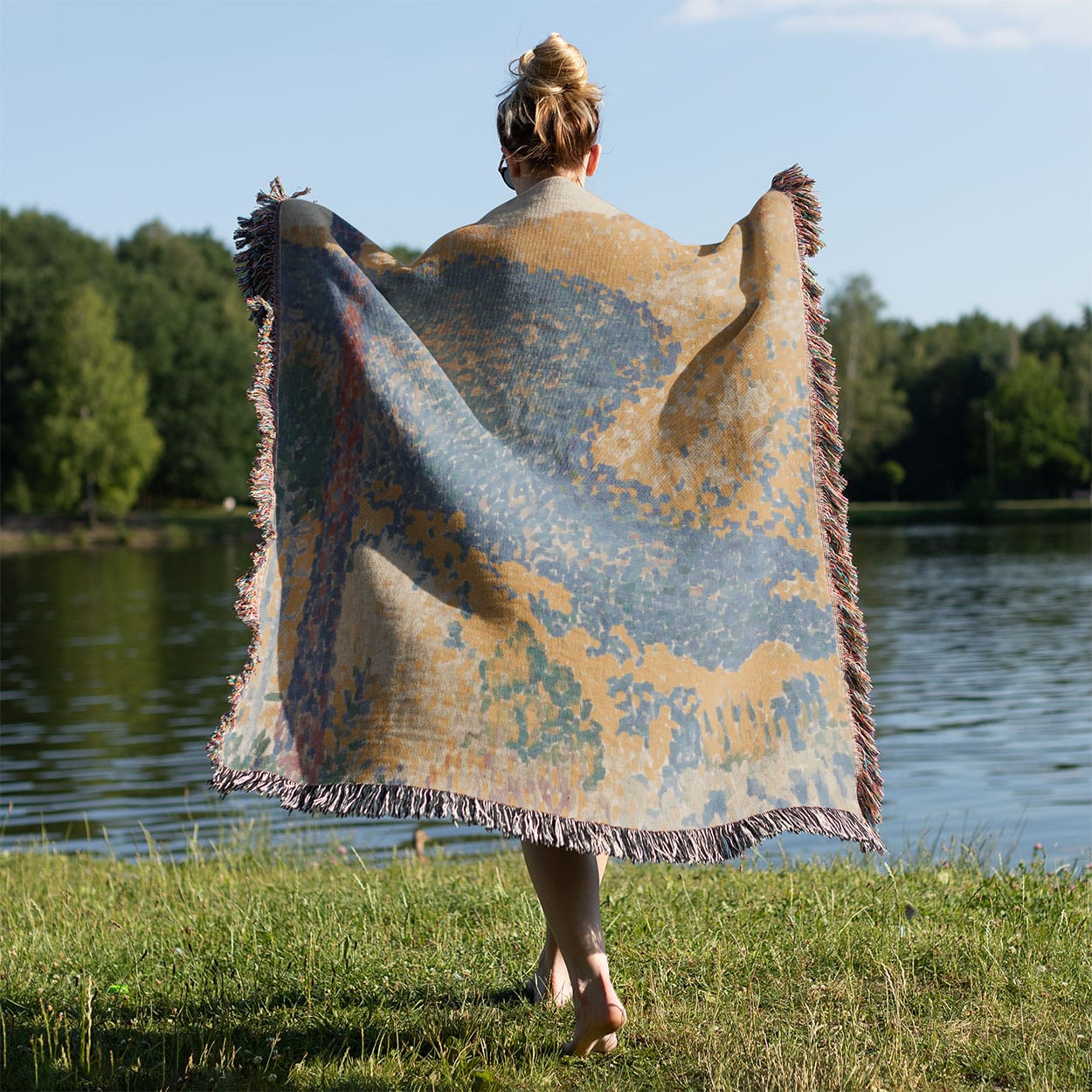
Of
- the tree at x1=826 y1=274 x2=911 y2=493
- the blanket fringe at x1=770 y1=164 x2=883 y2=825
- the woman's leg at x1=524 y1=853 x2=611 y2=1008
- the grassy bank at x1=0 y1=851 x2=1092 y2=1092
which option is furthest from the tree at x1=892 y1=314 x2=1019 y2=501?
the woman's leg at x1=524 y1=853 x2=611 y2=1008

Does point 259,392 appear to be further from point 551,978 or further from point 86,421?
point 86,421

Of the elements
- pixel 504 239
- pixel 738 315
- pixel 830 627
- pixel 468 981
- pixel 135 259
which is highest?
pixel 135 259

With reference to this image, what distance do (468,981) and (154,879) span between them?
241cm

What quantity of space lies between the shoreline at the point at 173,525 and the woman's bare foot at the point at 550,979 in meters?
43.2

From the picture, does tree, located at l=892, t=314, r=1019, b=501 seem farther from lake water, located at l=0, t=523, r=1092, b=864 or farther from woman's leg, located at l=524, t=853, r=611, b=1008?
woman's leg, located at l=524, t=853, r=611, b=1008

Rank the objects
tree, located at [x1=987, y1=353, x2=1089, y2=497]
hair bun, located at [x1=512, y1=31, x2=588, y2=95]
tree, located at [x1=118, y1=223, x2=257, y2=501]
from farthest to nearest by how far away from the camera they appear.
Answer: tree, located at [x1=987, y1=353, x2=1089, y2=497] → tree, located at [x1=118, y1=223, x2=257, y2=501] → hair bun, located at [x1=512, y1=31, x2=588, y2=95]

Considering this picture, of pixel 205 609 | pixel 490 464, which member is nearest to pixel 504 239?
pixel 490 464

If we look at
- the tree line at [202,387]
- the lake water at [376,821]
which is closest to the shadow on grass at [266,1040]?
the lake water at [376,821]

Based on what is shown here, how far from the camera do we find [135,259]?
69.8 meters

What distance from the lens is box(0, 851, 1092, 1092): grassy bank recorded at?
9.00ft

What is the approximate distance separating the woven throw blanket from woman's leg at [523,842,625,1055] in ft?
0.52

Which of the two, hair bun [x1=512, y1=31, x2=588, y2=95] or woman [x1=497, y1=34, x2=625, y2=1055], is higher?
Result: hair bun [x1=512, y1=31, x2=588, y2=95]

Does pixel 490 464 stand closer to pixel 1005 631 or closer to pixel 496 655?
pixel 496 655

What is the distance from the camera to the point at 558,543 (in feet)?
9.59
